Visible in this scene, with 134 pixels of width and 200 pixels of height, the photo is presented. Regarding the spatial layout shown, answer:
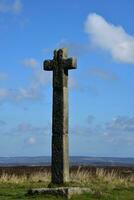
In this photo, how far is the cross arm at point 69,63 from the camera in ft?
82.1

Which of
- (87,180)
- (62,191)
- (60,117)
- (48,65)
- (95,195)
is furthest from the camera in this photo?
(87,180)

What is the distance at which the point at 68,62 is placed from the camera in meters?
25.2

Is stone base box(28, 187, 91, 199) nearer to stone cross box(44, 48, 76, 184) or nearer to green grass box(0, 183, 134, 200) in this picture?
green grass box(0, 183, 134, 200)

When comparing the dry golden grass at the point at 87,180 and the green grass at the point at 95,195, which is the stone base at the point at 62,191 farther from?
the dry golden grass at the point at 87,180

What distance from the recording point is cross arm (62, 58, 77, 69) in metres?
25.0

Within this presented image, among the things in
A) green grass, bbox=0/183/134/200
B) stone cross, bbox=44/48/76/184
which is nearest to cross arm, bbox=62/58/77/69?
stone cross, bbox=44/48/76/184

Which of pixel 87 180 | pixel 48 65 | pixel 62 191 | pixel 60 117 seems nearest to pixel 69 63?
pixel 48 65

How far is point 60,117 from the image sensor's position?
2505 cm

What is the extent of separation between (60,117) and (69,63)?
2.07 metres

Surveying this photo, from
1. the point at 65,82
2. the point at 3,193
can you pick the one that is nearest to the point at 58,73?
the point at 65,82

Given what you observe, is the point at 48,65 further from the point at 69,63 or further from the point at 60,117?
the point at 60,117

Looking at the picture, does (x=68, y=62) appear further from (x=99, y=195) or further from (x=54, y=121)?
(x=99, y=195)

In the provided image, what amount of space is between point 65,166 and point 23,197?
2962 millimetres

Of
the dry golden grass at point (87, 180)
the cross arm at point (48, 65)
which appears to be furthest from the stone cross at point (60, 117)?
the dry golden grass at point (87, 180)
